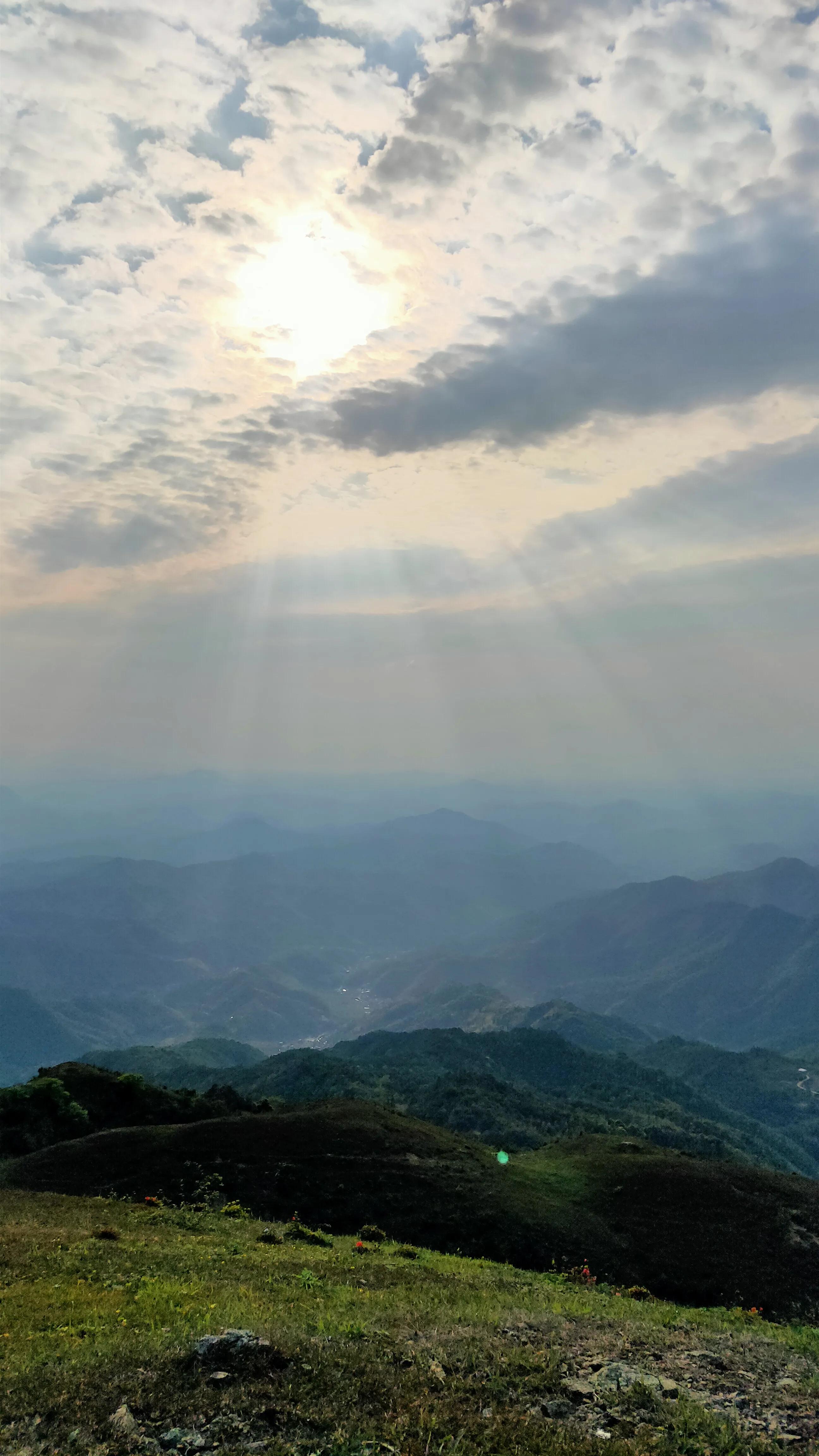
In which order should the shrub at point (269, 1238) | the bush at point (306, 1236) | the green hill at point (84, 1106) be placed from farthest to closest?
the green hill at point (84, 1106) < the bush at point (306, 1236) < the shrub at point (269, 1238)

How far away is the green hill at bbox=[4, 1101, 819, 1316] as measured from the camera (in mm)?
44125

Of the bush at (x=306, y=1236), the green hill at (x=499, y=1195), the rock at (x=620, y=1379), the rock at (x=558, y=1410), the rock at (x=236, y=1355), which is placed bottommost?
the green hill at (x=499, y=1195)

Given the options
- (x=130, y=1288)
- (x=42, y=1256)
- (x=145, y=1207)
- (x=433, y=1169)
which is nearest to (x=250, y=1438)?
(x=130, y=1288)

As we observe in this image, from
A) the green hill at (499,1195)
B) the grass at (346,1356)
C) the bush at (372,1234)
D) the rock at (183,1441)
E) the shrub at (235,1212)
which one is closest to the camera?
the rock at (183,1441)

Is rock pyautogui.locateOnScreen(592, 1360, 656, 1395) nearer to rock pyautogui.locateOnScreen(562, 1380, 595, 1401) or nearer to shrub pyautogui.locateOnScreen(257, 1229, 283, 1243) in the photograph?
rock pyautogui.locateOnScreen(562, 1380, 595, 1401)

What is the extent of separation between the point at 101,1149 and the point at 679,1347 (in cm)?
4838

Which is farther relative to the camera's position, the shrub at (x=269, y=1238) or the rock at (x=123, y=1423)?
the shrub at (x=269, y=1238)

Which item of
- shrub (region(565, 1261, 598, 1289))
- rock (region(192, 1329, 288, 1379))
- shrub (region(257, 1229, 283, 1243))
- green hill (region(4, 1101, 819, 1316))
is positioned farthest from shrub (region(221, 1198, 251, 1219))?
rock (region(192, 1329, 288, 1379))

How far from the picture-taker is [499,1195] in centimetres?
5172

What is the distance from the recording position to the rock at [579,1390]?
55.4ft

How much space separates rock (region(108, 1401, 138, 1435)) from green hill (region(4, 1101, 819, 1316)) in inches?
1445

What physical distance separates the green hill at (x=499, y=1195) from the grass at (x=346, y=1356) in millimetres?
14559

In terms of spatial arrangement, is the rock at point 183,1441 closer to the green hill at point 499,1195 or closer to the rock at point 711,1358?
the rock at point 711,1358

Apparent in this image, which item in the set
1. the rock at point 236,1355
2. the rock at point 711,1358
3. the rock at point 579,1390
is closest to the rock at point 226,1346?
the rock at point 236,1355
